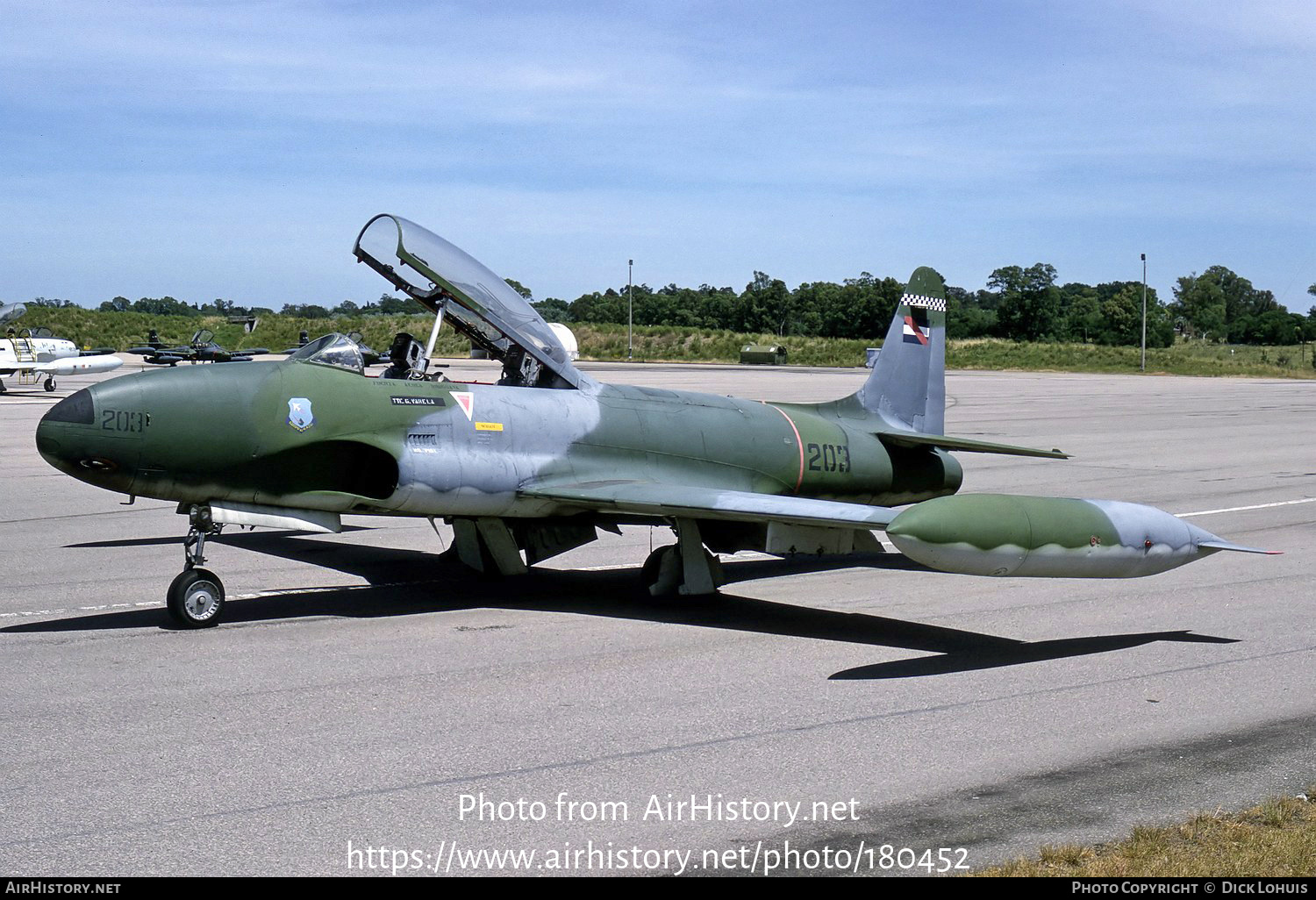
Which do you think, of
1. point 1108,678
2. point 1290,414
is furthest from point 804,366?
point 1108,678

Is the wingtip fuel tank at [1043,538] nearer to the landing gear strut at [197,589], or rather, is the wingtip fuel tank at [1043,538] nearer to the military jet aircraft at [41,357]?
the landing gear strut at [197,589]

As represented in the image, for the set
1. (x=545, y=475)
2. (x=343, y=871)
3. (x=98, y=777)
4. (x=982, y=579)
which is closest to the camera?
(x=343, y=871)

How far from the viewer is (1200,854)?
515 centimetres

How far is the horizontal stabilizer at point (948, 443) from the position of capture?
1257 centimetres

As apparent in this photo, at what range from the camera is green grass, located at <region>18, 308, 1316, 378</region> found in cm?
8069

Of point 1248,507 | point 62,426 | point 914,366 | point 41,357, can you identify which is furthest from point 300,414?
point 41,357

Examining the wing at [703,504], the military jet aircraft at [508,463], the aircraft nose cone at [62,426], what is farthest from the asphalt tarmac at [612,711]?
the aircraft nose cone at [62,426]

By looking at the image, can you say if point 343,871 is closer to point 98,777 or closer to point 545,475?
point 98,777

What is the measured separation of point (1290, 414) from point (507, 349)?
115ft

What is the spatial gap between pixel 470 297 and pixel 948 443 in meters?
5.14

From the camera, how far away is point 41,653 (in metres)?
8.61

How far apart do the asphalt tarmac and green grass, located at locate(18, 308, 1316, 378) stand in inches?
2353

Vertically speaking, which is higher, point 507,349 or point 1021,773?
point 507,349

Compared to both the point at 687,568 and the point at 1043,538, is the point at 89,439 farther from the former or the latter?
the point at 1043,538
